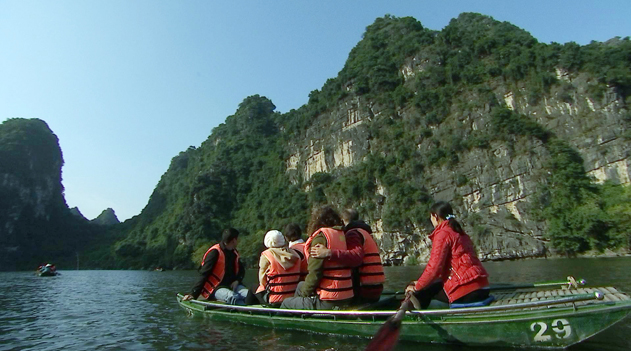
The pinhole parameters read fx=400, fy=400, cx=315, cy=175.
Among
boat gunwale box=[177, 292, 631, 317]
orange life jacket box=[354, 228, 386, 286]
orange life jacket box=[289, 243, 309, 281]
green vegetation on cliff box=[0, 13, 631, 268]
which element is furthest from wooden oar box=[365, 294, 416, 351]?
green vegetation on cliff box=[0, 13, 631, 268]

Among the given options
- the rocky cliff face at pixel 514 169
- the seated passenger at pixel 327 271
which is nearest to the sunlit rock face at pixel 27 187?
the rocky cliff face at pixel 514 169

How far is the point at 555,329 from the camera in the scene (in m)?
4.71

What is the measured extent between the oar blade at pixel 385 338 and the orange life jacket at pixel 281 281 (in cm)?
326

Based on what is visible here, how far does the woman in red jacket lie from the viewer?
4.95m

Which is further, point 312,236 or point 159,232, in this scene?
point 159,232

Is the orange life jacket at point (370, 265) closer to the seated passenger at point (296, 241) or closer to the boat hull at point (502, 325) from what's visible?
the boat hull at point (502, 325)

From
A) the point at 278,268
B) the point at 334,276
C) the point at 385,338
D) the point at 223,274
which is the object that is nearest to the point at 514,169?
the point at 223,274

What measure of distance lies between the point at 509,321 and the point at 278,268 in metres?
3.51

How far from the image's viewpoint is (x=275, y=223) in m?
69.6

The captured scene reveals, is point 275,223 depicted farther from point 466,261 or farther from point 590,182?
point 466,261

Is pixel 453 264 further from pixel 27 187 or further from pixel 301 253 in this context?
pixel 27 187

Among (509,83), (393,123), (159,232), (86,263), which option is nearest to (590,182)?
(509,83)

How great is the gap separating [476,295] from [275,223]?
2577 inches

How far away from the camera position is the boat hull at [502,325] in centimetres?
451
